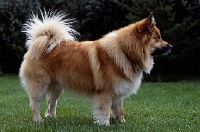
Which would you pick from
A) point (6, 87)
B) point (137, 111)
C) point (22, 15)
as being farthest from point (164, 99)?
point (22, 15)

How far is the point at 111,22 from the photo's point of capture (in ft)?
51.8

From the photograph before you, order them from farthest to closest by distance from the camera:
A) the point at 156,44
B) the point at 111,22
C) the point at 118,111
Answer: the point at 111,22, the point at 118,111, the point at 156,44

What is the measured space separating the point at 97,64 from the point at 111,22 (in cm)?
985

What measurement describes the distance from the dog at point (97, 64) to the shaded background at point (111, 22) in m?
6.77

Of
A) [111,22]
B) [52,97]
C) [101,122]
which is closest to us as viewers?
[101,122]

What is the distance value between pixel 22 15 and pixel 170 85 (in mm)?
7176

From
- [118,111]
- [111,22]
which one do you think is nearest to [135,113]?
[118,111]

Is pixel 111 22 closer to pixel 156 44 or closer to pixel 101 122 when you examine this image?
pixel 156 44

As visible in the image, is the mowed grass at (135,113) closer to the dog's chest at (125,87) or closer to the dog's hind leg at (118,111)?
the dog's hind leg at (118,111)

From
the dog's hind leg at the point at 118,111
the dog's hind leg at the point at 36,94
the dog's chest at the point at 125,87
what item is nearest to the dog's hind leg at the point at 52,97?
the dog's hind leg at the point at 36,94

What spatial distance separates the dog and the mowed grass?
0.37 m

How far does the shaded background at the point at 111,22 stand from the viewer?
13102 millimetres

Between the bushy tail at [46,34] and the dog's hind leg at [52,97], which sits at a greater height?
the bushy tail at [46,34]

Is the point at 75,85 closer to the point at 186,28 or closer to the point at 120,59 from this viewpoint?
the point at 120,59
